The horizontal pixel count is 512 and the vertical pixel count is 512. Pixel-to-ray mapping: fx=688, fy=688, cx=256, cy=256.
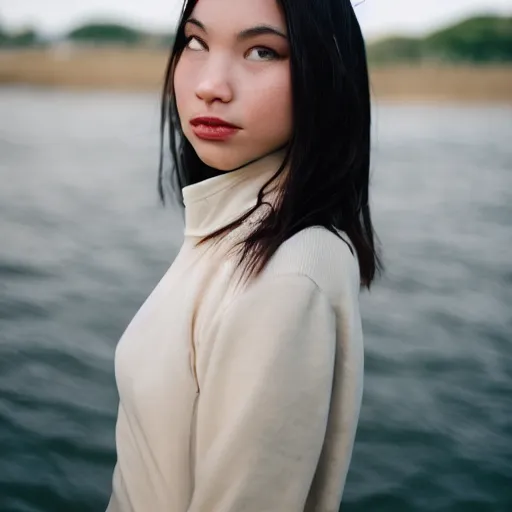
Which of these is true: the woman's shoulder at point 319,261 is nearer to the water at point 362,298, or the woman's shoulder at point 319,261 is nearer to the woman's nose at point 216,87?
the woman's nose at point 216,87

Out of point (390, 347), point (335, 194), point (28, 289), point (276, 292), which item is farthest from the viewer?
point (28, 289)

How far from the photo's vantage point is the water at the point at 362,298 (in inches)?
53.3

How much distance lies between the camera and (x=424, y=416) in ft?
4.94

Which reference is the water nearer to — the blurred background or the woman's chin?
the blurred background

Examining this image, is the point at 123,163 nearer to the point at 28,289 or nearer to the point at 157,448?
the point at 28,289

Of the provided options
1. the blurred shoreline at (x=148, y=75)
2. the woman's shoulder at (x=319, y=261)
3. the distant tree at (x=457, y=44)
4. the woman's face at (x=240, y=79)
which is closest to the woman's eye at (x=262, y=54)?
the woman's face at (x=240, y=79)

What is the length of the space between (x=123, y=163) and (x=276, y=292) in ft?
8.25

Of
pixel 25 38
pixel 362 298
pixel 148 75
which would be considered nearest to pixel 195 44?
pixel 362 298

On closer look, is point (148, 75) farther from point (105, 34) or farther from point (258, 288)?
point (258, 288)

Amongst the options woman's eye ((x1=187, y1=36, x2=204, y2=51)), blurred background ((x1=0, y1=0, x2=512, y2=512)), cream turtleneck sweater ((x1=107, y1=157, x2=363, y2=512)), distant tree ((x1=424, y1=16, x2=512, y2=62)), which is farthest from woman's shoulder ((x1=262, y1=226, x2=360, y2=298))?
distant tree ((x1=424, y1=16, x2=512, y2=62))

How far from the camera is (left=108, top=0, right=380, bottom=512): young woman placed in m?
0.54

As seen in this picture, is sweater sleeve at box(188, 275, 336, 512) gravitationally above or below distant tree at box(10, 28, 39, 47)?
below

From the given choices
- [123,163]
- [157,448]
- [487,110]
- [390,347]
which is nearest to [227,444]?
[157,448]

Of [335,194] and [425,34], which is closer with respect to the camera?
[335,194]
